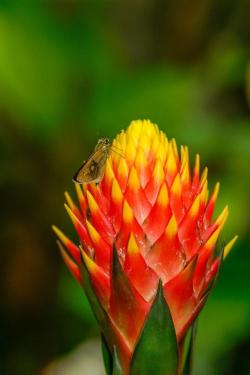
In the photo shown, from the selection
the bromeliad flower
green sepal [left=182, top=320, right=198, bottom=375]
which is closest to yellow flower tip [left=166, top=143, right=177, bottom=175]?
the bromeliad flower

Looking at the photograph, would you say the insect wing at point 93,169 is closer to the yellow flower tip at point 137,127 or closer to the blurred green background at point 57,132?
the yellow flower tip at point 137,127

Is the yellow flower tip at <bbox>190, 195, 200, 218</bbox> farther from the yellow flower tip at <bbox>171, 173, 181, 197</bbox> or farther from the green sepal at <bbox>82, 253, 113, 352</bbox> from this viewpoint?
the green sepal at <bbox>82, 253, 113, 352</bbox>

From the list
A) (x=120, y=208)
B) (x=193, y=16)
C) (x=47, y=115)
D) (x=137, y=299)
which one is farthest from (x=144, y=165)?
(x=193, y=16)

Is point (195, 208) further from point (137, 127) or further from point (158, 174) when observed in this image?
point (137, 127)

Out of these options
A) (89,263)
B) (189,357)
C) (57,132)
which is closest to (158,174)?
(89,263)

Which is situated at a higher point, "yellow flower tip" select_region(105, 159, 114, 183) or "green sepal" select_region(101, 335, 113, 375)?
"yellow flower tip" select_region(105, 159, 114, 183)

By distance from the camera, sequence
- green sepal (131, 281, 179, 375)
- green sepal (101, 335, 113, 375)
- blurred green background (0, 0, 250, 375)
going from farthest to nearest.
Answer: blurred green background (0, 0, 250, 375)
green sepal (101, 335, 113, 375)
green sepal (131, 281, 179, 375)
